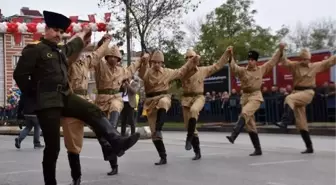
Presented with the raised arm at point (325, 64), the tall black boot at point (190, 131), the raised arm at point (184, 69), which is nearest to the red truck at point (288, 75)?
the raised arm at point (325, 64)

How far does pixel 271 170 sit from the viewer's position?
29.0ft

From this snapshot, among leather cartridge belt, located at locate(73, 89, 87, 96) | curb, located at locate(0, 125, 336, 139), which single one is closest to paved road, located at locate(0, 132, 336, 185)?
leather cartridge belt, located at locate(73, 89, 87, 96)

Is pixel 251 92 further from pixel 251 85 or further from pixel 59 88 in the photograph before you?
pixel 59 88

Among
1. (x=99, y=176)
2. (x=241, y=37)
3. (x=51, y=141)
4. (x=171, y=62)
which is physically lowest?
(x=99, y=176)

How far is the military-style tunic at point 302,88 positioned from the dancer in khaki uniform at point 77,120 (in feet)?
14.7

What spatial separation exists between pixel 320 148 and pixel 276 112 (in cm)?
879

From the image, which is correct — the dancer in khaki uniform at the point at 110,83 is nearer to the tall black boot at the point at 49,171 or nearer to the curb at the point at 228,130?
the tall black boot at the point at 49,171

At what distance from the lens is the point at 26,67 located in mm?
6254

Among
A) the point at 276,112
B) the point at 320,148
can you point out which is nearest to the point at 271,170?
the point at 320,148

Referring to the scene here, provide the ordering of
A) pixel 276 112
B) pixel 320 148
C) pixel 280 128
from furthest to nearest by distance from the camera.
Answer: pixel 276 112
pixel 280 128
pixel 320 148

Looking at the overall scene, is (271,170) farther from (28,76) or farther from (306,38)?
Result: (306,38)

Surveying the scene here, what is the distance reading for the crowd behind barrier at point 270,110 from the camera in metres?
21.0

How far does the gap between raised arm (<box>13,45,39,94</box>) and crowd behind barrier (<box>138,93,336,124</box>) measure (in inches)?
623

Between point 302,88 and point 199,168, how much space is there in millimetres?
3361
